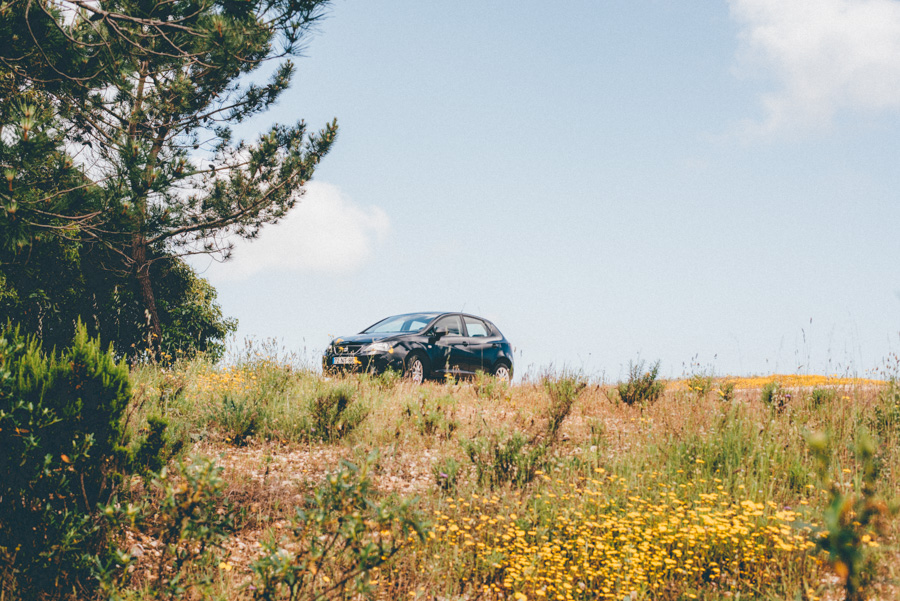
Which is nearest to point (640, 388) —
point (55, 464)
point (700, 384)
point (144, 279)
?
point (700, 384)

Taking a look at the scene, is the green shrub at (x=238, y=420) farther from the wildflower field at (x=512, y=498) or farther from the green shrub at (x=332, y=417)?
the green shrub at (x=332, y=417)

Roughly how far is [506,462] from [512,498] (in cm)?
50

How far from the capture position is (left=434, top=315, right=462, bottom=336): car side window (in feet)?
38.6

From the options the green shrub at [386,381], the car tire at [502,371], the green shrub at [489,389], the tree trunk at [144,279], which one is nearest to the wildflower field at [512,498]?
the green shrub at [386,381]

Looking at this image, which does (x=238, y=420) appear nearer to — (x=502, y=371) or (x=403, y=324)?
(x=403, y=324)

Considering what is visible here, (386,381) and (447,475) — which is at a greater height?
(386,381)

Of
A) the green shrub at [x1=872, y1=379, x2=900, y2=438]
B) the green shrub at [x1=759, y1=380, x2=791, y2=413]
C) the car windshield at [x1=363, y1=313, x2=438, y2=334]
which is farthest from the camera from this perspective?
the car windshield at [x1=363, y1=313, x2=438, y2=334]

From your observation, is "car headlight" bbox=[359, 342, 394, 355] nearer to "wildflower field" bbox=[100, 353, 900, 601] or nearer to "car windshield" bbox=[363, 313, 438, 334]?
"car windshield" bbox=[363, 313, 438, 334]

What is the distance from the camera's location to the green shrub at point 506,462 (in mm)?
4965

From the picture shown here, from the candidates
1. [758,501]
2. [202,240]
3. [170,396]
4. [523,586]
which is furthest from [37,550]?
[202,240]

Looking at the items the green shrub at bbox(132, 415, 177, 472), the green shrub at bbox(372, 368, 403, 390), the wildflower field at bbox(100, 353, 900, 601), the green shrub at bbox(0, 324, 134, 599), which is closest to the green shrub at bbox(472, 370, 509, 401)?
the wildflower field at bbox(100, 353, 900, 601)

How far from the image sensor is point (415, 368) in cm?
1091

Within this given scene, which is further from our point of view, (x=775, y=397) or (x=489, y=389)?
(x=489, y=389)

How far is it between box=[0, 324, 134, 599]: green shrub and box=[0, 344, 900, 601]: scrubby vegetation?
2.9 inches
